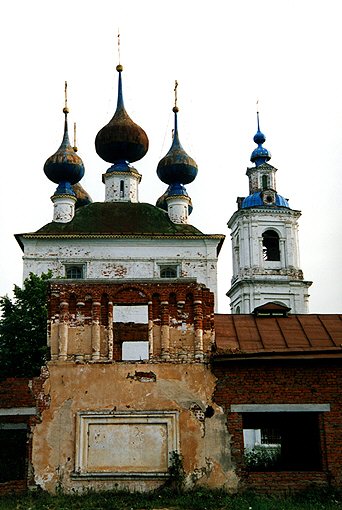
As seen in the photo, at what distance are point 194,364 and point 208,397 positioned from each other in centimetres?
63

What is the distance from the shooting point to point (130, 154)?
30828 millimetres

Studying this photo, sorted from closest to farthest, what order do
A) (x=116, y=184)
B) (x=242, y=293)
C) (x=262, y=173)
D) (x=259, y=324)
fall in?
1. (x=259, y=324)
2. (x=116, y=184)
3. (x=242, y=293)
4. (x=262, y=173)

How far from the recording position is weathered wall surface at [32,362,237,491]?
12.4 metres

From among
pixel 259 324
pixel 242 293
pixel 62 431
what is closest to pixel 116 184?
pixel 242 293

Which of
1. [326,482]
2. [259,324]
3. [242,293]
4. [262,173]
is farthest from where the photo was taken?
[262,173]

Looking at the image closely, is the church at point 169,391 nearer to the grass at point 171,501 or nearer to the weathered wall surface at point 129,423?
the weathered wall surface at point 129,423

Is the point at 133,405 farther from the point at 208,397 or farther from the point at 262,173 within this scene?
the point at 262,173

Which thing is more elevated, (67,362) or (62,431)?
(67,362)

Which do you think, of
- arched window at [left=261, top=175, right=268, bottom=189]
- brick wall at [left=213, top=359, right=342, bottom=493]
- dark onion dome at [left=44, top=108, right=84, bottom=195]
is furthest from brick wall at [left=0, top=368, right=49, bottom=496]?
arched window at [left=261, top=175, right=268, bottom=189]

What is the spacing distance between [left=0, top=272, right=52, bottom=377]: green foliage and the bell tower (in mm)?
13604

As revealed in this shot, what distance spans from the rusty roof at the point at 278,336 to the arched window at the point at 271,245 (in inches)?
743

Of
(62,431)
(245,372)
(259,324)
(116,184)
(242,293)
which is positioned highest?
(116,184)

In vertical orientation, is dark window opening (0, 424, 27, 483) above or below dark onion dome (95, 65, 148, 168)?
below

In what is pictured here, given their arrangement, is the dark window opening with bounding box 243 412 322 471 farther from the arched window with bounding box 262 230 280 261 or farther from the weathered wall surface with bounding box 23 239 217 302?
the arched window with bounding box 262 230 280 261
